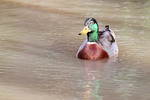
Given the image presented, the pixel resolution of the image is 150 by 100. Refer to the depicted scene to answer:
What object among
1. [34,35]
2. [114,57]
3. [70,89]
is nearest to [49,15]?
[34,35]

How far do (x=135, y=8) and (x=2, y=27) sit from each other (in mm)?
4966

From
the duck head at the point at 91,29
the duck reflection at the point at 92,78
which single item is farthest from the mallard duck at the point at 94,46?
the duck reflection at the point at 92,78

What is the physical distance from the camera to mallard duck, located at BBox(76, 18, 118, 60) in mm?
11227

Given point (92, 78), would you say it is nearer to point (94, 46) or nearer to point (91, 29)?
point (94, 46)

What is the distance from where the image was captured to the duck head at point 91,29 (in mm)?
11242

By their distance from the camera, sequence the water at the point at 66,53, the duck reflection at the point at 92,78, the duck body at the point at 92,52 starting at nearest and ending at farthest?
1. the duck reflection at the point at 92,78
2. the water at the point at 66,53
3. the duck body at the point at 92,52

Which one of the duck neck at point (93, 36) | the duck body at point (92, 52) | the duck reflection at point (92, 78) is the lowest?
the duck reflection at point (92, 78)

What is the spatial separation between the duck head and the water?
563 millimetres

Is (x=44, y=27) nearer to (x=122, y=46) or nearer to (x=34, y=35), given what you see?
(x=34, y=35)

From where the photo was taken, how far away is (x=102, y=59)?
11.3 metres

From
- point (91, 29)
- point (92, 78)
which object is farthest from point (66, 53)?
point (92, 78)

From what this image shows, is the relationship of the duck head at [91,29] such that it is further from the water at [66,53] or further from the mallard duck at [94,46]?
the water at [66,53]

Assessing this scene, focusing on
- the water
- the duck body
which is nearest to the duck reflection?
the water

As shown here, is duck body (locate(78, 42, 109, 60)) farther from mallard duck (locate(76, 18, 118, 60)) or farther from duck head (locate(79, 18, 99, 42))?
duck head (locate(79, 18, 99, 42))
